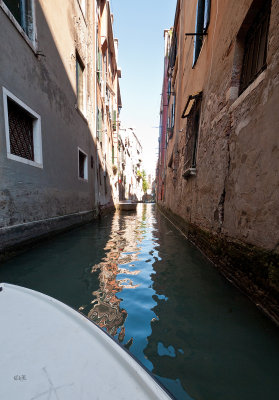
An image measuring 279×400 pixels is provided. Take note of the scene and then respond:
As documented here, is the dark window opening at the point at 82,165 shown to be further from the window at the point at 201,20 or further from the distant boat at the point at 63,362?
the distant boat at the point at 63,362

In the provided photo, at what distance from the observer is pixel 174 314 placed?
164cm

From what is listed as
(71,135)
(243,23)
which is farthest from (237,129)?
(71,135)

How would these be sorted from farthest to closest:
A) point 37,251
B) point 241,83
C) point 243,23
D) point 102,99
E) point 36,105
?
point 102,99 < point 36,105 < point 37,251 < point 241,83 < point 243,23

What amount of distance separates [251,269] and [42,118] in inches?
183

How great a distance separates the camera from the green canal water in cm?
108

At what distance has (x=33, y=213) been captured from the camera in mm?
3615

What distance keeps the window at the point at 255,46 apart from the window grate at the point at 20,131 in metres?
3.64

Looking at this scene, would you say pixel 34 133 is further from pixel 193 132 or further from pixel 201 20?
pixel 201 20

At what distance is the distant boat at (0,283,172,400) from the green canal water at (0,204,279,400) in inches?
20.8

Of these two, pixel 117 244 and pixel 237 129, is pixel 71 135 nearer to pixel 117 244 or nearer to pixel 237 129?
pixel 117 244

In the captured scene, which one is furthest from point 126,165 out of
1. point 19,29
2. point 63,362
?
point 63,362

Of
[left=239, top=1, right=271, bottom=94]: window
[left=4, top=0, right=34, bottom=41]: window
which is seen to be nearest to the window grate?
[left=4, top=0, right=34, bottom=41]: window

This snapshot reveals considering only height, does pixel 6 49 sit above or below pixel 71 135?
above

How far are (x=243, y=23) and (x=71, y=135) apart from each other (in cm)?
480
